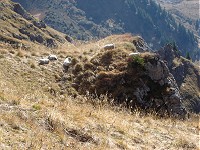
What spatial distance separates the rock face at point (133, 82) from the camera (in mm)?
20531

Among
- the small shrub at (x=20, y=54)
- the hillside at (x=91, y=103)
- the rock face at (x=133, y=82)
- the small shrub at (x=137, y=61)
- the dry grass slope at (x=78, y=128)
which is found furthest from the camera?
the small shrub at (x=20, y=54)

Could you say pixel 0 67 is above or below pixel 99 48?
below

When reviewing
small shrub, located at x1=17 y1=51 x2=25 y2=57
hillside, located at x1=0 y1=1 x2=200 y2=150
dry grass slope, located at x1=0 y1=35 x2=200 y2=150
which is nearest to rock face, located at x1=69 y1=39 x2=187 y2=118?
hillside, located at x1=0 y1=1 x2=200 y2=150

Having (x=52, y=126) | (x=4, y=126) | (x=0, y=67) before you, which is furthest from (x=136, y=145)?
(x=0, y=67)

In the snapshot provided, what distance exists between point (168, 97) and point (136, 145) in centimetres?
1127

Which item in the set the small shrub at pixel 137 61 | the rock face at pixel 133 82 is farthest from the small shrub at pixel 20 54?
the small shrub at pixel 137 61

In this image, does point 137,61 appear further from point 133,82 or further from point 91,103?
point 91,103

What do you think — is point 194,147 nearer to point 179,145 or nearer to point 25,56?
point 179,145

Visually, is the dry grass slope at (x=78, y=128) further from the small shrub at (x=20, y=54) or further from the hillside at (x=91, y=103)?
the small shrub at (x=20, y=54)

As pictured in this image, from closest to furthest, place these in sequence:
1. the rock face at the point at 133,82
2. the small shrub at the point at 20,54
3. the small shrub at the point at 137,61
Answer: the rock face at the point at 133,82
the small shrub at the point at 137,61
the small shrub at the point at 20,54

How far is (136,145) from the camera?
10453 mm

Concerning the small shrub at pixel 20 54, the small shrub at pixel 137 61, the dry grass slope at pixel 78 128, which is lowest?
the dry grass slope at pixel 78 128

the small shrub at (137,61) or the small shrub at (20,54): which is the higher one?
the small shrub at (137,61)

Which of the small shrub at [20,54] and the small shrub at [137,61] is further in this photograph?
the small shrub at [20,54]
